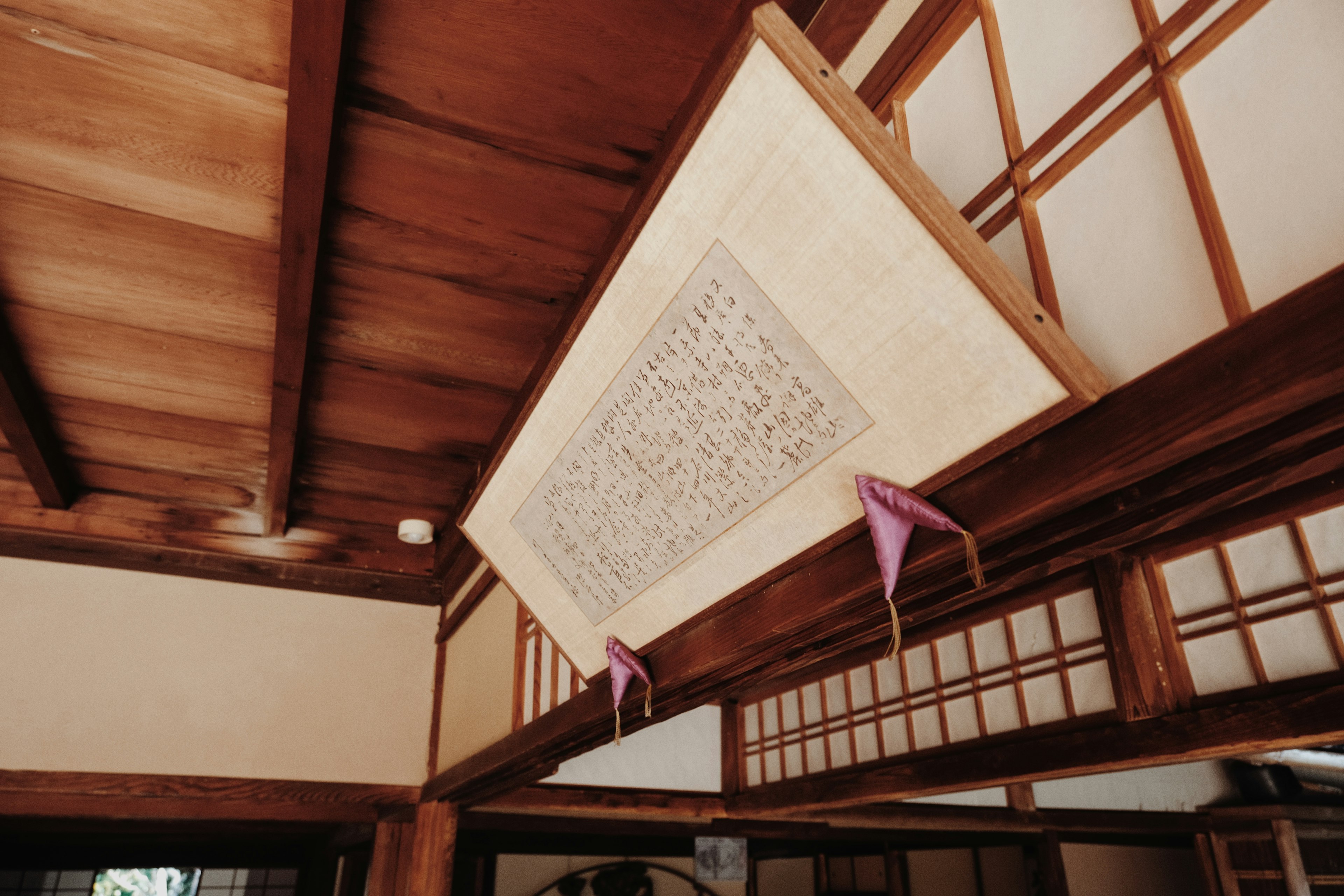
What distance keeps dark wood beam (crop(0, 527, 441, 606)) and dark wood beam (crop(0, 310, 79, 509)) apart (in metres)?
0.20

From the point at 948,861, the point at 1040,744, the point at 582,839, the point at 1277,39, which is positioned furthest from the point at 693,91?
the point at 948,861

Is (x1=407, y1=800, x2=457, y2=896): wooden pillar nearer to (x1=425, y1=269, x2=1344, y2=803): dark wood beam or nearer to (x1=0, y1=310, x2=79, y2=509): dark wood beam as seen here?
(x1=0, y1=310, x2=79, y2=509): dark wood beam

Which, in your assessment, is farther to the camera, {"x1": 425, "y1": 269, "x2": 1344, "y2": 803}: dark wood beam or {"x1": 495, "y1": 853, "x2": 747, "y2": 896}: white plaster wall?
{"x1": 495, "y1": 853, "x2": 747, "y2": 896}: white plaster wall

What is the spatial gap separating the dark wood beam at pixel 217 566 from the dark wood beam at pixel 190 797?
A: 94cm

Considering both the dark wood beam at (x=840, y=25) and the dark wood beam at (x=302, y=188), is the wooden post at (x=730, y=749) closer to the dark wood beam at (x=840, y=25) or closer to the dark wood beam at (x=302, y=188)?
the dark wood beam at (x=302, y=188)

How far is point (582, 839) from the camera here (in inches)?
243

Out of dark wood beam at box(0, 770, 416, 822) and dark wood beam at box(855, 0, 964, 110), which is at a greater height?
dark wood beam at box(855, 0, 964, 110)

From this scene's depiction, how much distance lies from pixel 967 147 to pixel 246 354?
264 centimetres

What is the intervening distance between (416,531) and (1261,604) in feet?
11.5

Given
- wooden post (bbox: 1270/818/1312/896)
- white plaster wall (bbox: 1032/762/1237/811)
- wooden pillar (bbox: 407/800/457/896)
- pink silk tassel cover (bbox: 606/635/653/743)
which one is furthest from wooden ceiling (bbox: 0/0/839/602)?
wooden post (bbox: 1270/818/1312/896)

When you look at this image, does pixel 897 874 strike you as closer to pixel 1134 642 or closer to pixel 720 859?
pixel 720 859

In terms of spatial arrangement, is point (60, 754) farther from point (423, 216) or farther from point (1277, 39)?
point (1277, 39)

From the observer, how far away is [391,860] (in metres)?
4.03

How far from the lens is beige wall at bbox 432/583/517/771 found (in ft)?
11.3
